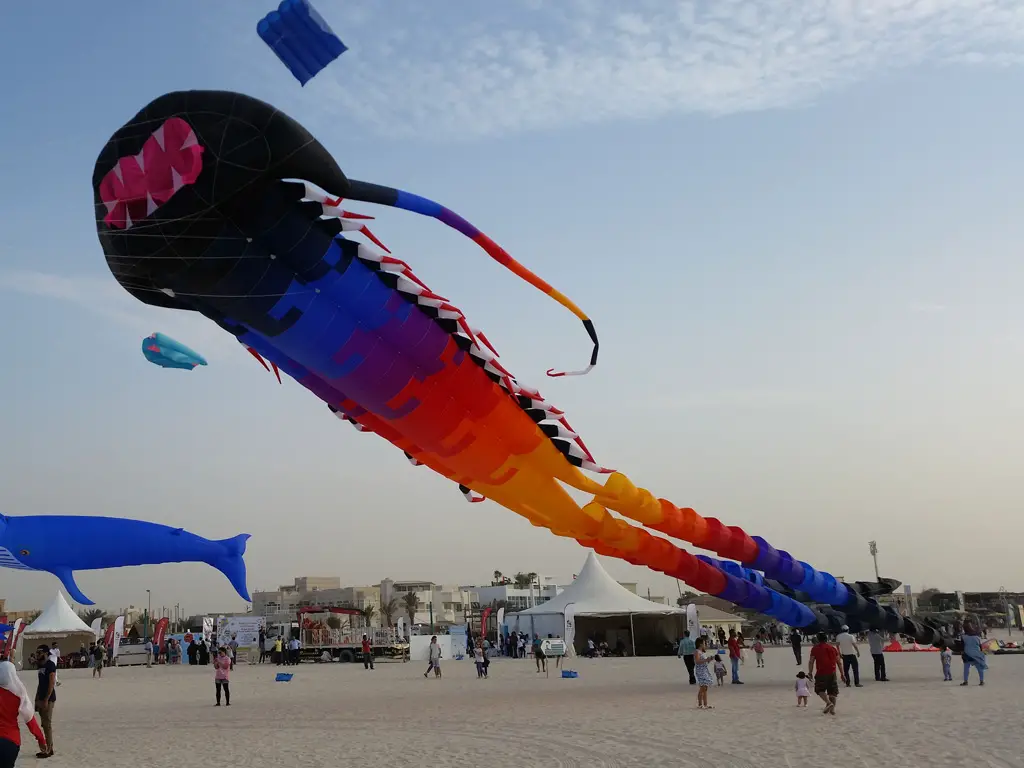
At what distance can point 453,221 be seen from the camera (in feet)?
25.2

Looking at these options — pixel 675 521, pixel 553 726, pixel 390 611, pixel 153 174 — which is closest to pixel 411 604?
pixel 390 611

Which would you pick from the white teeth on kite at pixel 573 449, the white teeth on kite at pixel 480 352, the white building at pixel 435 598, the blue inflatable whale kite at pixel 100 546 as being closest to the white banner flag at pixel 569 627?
the blue inflatable whale kite at pixel 100 546

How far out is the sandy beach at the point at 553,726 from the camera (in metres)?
9.05

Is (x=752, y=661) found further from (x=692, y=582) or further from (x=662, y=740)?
(x=662, y=740)

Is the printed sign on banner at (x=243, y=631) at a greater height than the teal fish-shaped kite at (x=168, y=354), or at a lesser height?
lesser

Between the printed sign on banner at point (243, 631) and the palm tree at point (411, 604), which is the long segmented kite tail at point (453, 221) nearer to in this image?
the printed sign on banner at point (243, 631)

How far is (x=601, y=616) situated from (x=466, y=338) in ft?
82.2

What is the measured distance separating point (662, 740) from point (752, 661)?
17.9 meters

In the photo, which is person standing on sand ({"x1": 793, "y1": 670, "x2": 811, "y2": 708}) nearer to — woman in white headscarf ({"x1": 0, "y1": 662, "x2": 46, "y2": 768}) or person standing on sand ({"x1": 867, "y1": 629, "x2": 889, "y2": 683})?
person standing on sand ({"x1": 867, "y1": 629, "x2": 889, "y2": 683})

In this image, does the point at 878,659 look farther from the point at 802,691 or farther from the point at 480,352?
the point at 480,352

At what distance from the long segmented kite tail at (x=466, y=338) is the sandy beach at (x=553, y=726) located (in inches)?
141

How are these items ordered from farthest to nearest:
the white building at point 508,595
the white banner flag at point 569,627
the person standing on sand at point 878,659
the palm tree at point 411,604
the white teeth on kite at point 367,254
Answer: the palm tree at point 411,604, the white building at point 508,595, the white banner flag at point 569,627, the person standing on sand at point 878,659, the white teeth on kite at point 367,254

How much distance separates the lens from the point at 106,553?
12.6 metres

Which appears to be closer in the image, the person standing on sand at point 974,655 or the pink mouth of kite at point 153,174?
the pink mouth of kite at point 153,174
